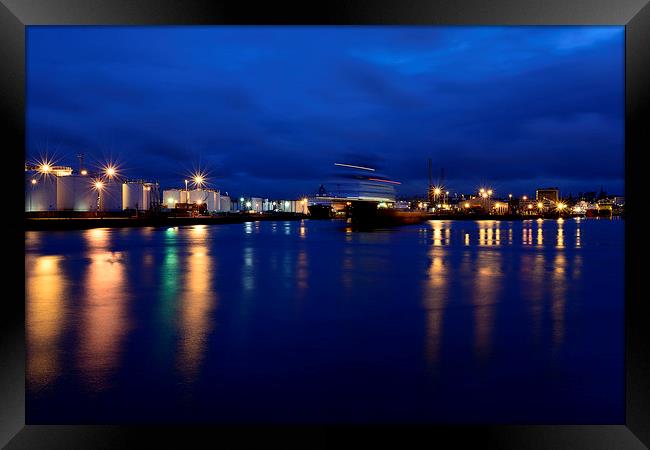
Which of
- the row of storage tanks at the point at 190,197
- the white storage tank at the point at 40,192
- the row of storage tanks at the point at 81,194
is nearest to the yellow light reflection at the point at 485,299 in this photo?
the row of storage tanks at the point at 81,194

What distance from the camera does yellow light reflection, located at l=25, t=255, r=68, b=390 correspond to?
17.3 ft

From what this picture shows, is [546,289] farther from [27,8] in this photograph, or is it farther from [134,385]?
[27,8]

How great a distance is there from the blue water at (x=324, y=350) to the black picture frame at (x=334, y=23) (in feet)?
Answer: 0.90

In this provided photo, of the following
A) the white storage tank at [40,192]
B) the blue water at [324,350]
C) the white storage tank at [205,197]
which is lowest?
the blue water at [324,350]

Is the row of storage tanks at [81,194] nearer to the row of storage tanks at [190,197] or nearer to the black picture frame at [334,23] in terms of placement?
the row of storage tanks at [190,197]

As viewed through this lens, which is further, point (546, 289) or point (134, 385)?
point (546, 289)

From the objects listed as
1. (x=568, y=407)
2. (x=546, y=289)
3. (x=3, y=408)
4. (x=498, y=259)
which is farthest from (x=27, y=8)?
(x=498, y=259)

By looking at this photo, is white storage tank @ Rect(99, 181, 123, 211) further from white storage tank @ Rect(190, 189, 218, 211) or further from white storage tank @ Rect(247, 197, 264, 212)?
white storage tank @ Rect(247, 197, 264, 212)

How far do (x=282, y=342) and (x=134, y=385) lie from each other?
6.91 ft

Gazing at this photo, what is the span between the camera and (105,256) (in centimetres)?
1880

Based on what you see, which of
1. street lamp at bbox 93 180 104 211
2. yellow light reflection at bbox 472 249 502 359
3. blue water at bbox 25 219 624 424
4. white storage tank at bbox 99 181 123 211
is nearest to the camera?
blue water at bbox 25 219 624 424

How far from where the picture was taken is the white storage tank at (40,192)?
203ft

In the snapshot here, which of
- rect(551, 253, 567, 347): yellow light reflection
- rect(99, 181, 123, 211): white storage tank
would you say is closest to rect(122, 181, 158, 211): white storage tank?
rect(99, 181, 123, 211): white storage tank

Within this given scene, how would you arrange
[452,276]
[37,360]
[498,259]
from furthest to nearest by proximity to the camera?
[498,259] → [452,276] → [37,360]
